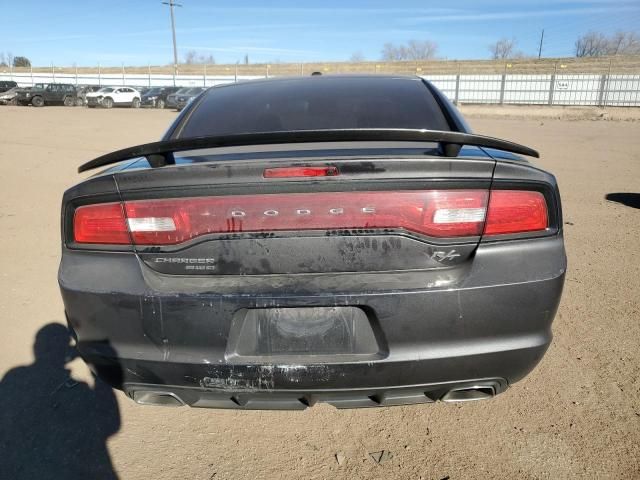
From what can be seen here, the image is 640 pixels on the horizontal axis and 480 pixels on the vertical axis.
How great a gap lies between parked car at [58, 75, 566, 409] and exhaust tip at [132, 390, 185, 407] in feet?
0.27

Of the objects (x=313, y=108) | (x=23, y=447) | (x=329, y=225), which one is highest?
(x=313, y=108)

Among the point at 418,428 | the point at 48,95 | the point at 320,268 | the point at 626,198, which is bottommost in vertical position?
the point at 418,428

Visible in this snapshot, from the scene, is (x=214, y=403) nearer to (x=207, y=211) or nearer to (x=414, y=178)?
(x=207, y=211)

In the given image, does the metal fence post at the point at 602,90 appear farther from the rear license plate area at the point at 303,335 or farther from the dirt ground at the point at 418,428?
the rear license plate area at the point at 303,335

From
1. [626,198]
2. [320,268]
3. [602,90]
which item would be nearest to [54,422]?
[320,268]

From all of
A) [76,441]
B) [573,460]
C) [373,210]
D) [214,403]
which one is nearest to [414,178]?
[373,210]

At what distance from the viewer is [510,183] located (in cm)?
171

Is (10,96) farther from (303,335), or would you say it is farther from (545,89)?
(303,335)

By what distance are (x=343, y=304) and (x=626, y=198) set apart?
6738 mm

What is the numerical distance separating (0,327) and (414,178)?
3.05 metres

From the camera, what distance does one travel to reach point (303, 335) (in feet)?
5.61

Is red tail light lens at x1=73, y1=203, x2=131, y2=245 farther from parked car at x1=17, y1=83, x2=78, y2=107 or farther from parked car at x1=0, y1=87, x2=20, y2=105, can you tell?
parked car at x1=0, y1=87, x2=20, y2=105

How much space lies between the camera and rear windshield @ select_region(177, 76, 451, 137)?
99.5 inches

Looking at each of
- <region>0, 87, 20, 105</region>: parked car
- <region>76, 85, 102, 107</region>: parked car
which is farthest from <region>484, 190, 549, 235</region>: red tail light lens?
<region>0, 87, 20, 105</region>: parked car
